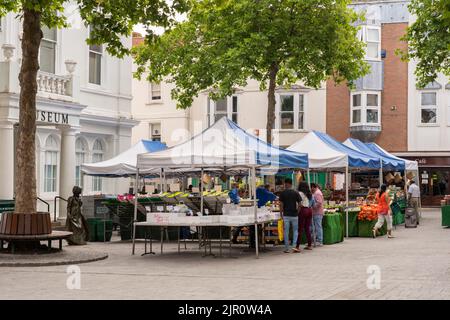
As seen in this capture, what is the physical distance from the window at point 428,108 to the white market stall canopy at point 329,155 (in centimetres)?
2022

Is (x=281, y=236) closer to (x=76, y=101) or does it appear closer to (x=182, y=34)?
(x=76, y=101)

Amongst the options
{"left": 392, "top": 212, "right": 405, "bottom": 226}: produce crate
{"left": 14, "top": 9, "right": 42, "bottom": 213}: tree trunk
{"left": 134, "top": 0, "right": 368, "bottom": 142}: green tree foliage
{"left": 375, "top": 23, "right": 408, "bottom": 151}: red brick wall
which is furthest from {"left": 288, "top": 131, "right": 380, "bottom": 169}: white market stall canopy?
{"left": 375, "top": 23, "right": 408, "bottom": 151}: red brick wall

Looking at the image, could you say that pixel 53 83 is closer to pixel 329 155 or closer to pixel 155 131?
pixel 329 155

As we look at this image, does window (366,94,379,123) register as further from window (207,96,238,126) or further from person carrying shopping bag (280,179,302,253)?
person carrying shopping bag (280,179,302,253)

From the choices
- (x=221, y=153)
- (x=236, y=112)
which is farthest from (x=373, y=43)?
(x=221, y=153)

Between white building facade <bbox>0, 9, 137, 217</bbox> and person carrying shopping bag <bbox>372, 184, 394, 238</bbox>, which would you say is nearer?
person carrying shopping bag <bbox>372, 184, 394, 238</bbox>

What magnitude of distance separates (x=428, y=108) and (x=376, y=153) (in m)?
16.8

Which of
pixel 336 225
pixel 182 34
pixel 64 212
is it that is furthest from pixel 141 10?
pixel 182 34

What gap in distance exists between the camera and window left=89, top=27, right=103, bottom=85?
30.5 m

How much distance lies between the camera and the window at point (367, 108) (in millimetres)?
47812

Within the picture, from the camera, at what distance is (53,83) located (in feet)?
84.6

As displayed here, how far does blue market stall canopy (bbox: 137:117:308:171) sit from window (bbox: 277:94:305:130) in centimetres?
2834

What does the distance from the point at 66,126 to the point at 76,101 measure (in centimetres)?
100

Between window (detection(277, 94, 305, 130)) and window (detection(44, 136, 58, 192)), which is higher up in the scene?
window (detection(277, 94, 305, 130))
